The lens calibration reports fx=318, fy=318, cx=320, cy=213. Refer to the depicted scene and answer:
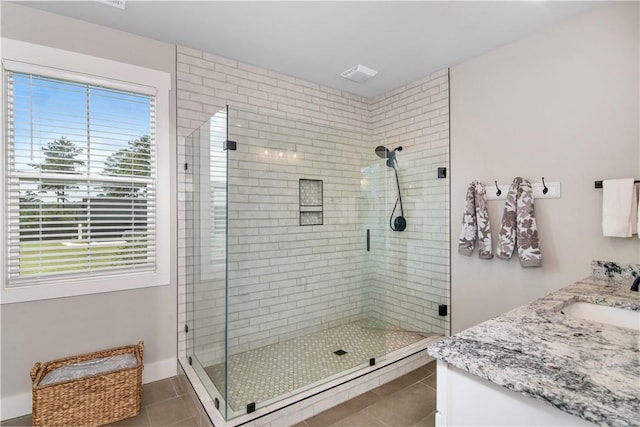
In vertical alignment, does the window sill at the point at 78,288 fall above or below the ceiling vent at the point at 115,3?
below

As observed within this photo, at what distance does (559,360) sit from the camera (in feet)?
2.79

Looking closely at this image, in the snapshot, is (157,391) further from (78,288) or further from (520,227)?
(520,227)

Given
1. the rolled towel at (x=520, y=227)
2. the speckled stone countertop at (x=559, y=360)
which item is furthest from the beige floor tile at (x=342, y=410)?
the rolled towel at (x=520, y=227)

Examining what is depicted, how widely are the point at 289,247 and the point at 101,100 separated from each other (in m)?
1.84

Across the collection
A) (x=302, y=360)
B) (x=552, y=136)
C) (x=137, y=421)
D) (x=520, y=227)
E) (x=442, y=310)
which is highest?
(x=552, y=136)

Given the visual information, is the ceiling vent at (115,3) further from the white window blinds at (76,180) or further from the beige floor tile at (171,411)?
the beige floor tile at (171,411)

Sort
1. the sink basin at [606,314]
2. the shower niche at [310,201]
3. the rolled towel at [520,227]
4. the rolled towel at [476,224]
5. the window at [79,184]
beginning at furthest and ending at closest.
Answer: the shower niche at [310,201], the rolled towel at [476,224], the rolled towel at [520,227], the window at [79,184], the sink basin at [606,314]

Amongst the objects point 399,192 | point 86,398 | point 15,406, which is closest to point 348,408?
point 86,398

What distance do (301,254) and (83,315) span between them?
1688 mm

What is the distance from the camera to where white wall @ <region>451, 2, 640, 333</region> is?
205cm

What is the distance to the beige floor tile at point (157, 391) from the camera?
2270 millimetres

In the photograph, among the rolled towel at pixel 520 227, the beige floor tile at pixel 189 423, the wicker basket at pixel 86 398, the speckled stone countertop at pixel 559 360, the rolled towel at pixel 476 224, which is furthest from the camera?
the rolled towel at pixel 476 224

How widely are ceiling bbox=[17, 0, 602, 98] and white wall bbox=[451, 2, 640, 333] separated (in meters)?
0.18

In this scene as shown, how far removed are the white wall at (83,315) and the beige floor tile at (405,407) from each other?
1.68m
